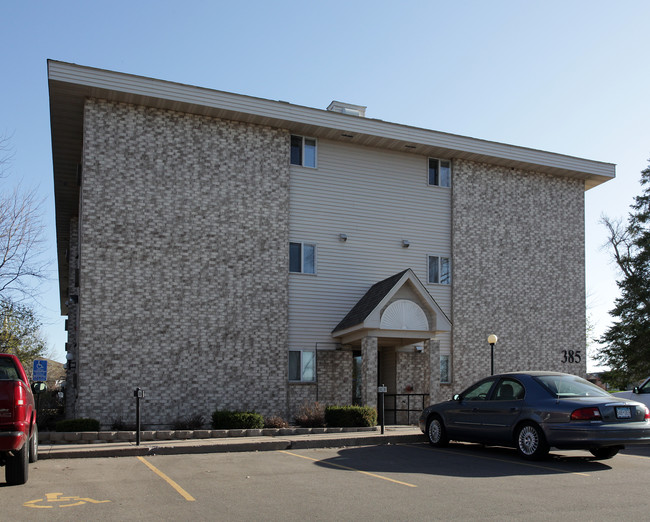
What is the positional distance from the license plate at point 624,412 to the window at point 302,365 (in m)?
11.8

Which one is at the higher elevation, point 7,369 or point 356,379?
point 7,369

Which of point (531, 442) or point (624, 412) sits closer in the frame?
point (624, 412)

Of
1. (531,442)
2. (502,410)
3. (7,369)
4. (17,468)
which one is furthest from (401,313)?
(17,468)

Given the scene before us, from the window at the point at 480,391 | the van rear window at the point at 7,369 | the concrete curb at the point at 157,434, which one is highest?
the van rear window at the point at 7,369

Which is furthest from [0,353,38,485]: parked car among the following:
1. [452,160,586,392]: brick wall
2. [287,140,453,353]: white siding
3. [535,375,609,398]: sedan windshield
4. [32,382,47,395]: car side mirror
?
[452,160,586,392]: brick wall

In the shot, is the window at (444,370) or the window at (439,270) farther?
the window at (439,270)

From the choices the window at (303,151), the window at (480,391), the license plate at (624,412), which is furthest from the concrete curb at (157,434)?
the window at (303,151)

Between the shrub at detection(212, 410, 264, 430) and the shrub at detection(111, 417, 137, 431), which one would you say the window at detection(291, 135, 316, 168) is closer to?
the shrub at detection(212, 410, 264, 430)

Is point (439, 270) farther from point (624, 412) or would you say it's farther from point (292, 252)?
point (624, 412)

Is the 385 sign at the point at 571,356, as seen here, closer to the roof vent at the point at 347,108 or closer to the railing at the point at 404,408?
the railing at the point at 404,408

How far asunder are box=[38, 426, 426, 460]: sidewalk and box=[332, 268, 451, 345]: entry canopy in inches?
209

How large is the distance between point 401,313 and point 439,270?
4.01 m

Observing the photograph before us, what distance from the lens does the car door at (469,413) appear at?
13.2 meters

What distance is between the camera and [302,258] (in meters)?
22.2
